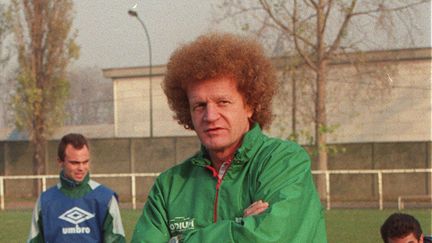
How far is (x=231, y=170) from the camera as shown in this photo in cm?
305

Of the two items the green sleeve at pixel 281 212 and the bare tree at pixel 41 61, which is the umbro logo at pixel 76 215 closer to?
the green sleeve at pixel 281 212

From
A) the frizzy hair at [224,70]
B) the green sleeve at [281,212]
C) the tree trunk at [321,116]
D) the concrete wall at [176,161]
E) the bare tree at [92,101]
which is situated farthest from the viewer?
the bare tree at [92,101]

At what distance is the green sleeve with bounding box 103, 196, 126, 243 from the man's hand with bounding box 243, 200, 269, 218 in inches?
143

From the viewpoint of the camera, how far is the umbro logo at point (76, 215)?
6453mm

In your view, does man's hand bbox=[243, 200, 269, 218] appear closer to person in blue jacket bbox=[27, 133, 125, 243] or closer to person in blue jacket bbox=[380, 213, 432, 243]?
person in blue jacket bbox=[380, 213, 432, 243]

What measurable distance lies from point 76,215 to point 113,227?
13.4 inches

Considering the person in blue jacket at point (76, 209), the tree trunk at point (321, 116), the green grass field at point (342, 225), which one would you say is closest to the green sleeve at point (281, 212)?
the person in blue jacket at point (76, 209)

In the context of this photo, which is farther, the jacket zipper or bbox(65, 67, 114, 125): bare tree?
bbox(65, 67, 114, 125): bare tree

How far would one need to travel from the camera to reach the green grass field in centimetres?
1480

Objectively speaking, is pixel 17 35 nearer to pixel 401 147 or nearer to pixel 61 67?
pixel 61 67

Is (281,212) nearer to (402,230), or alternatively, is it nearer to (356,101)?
(402,230)

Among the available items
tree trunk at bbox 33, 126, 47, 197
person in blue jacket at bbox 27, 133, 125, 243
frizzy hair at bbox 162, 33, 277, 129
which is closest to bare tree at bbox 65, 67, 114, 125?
tree trunk at bbox 33, 126, 47, 197

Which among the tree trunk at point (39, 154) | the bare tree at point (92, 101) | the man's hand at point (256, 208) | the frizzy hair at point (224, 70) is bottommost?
the tree trunk at point (39, 154)

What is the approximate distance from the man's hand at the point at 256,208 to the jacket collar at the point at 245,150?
0.80ft
